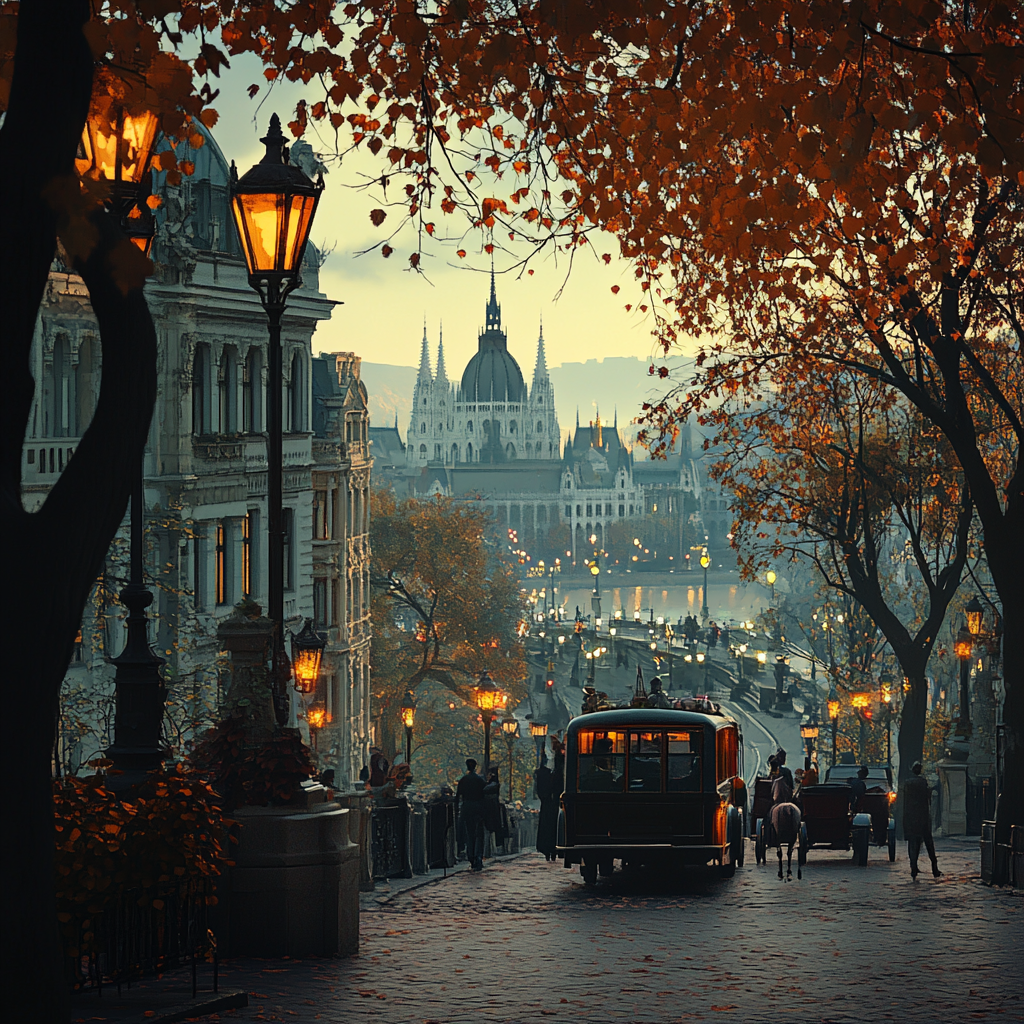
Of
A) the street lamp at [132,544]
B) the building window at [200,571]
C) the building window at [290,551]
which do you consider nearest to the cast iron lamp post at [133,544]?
the street lamp at [132,544]

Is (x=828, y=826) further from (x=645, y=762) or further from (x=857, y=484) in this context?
(x=857, y=484)

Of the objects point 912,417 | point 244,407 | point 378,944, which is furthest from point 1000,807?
point 244,407

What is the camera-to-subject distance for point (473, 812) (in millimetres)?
22453

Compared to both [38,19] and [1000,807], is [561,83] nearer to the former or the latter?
[38,19]

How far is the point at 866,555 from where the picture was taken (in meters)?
31.0

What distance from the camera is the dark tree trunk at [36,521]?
6191 mm

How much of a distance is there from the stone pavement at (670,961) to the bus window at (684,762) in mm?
2626

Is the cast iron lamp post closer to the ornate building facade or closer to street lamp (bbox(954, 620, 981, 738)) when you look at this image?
the ornate building facade

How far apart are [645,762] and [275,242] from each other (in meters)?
11.3

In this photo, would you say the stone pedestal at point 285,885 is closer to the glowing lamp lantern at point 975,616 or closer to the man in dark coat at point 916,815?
the man in dark coat at point 916,815

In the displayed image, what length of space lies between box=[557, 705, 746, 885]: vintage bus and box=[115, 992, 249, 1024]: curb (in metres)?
11.3

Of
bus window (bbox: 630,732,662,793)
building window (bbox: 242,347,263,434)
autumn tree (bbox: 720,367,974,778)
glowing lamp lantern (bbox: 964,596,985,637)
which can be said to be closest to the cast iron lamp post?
bus window (bbox: 630,732,662,793)

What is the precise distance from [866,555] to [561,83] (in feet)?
64.4

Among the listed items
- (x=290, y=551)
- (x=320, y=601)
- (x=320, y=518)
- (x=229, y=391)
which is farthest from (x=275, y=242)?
(x=320, y=601)
